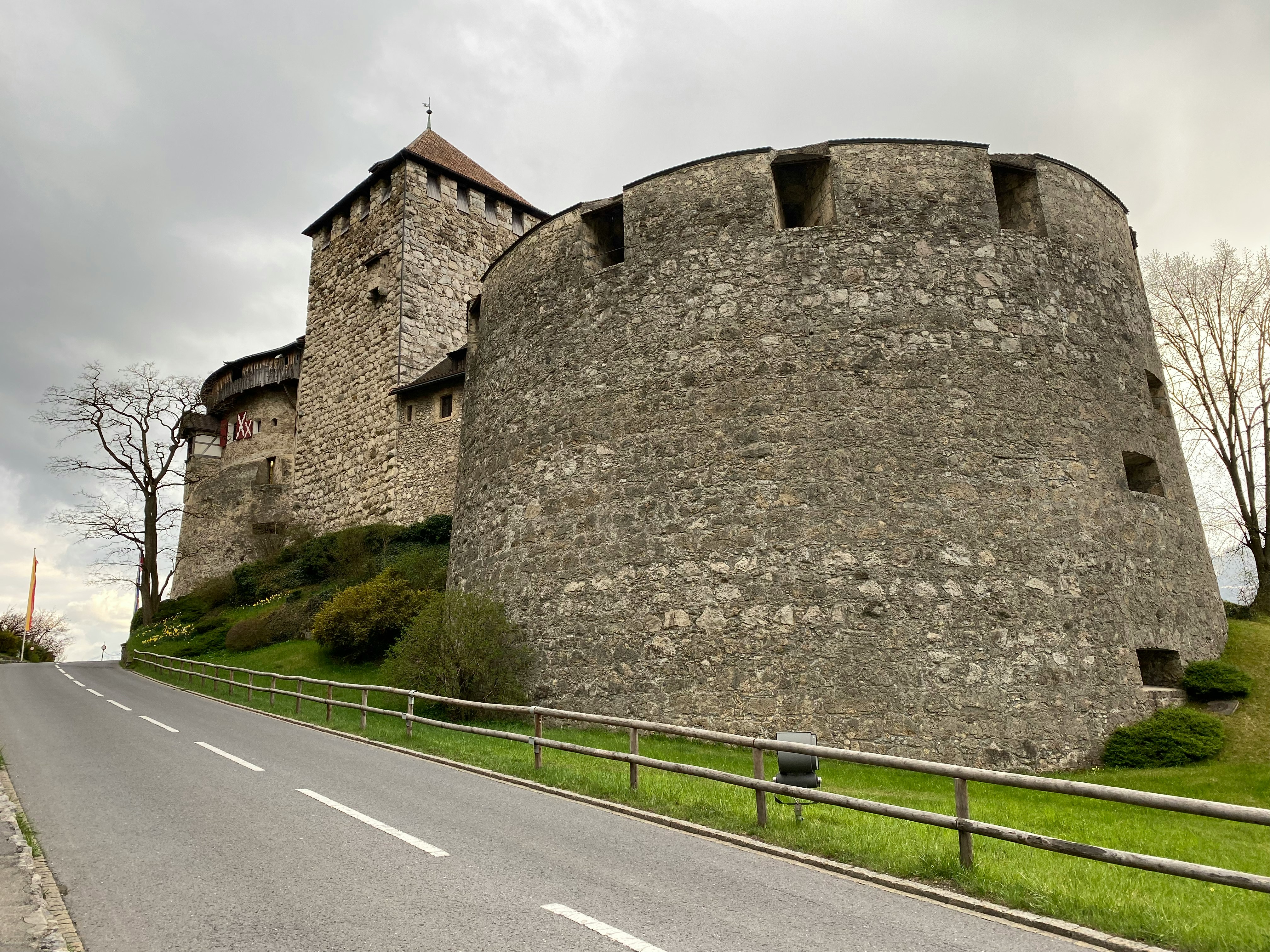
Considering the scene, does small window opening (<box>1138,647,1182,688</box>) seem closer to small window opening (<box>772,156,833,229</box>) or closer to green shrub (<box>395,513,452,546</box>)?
small window opening (<box>772,156,833,229</box>)

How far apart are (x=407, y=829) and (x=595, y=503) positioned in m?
7.11

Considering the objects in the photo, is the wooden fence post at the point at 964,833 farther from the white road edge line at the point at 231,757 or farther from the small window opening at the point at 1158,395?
the small window opening at the point at 1158,395

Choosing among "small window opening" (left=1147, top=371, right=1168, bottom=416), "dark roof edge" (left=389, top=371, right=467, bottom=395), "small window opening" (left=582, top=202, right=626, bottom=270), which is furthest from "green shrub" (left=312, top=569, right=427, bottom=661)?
"small window opening" (left=1147, top=371, right=1168, bottom=416)

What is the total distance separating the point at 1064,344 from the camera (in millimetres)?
11961

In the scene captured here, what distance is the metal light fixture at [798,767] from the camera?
629 centimetres

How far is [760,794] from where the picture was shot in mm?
6527

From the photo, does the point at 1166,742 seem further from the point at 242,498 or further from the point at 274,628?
the point at 242,498

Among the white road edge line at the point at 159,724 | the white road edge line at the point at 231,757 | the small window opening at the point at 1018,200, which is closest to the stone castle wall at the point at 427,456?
the white road edge line at the point at 159,724

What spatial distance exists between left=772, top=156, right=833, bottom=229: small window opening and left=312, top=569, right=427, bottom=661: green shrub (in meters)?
12.3

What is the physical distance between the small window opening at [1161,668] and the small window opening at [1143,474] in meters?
2.39

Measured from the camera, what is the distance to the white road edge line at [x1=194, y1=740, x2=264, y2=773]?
8.87 meters

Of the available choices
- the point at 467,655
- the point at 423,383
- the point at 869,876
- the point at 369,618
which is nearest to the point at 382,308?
the point at 423,383

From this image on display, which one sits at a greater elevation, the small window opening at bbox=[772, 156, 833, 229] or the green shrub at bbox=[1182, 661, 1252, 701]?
the small window opening at bbox=[772, 156, 833, 229]

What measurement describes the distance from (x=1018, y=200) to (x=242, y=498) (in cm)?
3343
